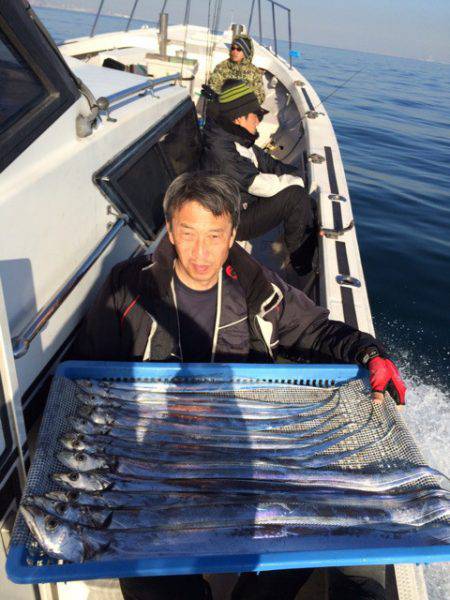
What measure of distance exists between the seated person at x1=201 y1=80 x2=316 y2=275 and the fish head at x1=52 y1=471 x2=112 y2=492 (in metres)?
3.19

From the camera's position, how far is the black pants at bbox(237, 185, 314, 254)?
14.3 feet

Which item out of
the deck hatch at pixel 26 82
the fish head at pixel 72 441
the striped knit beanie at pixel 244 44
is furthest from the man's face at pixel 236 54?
the fish head at pixel 72 441

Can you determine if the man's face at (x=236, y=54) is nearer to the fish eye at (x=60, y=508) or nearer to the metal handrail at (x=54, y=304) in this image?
the metal handrail at (x=54, y=304)

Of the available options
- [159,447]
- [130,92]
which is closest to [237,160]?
[130,92]

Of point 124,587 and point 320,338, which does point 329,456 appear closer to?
point 320,338

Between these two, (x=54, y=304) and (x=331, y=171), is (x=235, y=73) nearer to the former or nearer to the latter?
(x=331, y=171)

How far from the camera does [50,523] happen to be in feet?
4.68

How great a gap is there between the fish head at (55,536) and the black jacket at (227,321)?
36.4 inches

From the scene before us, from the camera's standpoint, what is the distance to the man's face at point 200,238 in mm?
2201

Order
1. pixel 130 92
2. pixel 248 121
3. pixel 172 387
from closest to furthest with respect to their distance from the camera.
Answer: pixel 172 387 < pixel 130 92 < pixel 248 121

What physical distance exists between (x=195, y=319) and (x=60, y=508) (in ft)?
3.80

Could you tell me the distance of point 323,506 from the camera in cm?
165

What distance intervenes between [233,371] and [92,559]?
99 cm

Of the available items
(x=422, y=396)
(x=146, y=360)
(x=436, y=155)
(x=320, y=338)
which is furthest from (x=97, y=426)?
(x=436, y=155)
